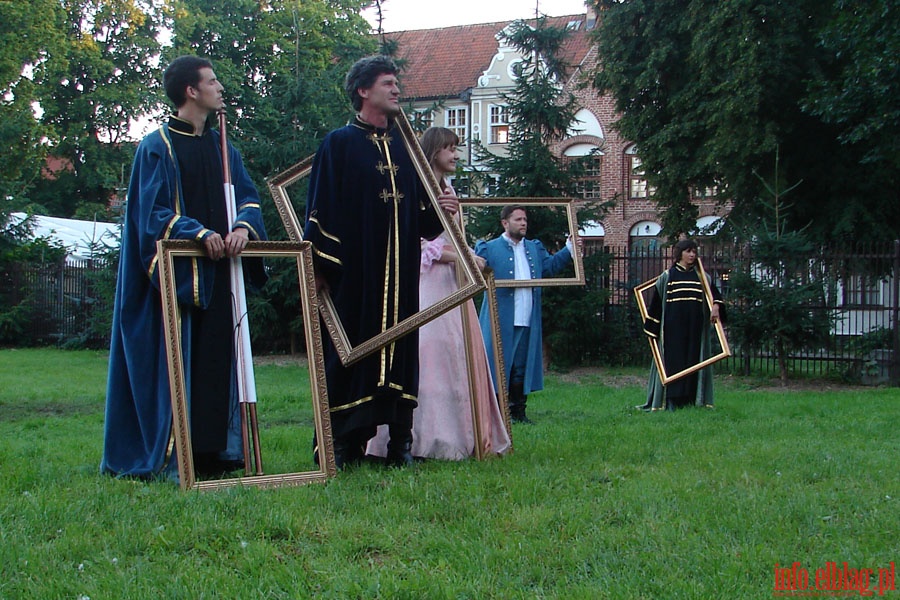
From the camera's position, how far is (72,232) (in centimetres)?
2681

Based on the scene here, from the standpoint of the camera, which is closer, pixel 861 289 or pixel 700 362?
pixel 700 362

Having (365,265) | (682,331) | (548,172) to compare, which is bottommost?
(682,331)

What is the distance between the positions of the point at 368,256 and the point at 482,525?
6.48 feet

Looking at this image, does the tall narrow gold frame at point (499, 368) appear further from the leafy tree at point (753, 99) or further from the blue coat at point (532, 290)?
the leafy tree at point (753, 99)

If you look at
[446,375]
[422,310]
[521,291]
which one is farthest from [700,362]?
[422,310]

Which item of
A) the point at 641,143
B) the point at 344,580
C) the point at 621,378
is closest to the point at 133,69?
the point at 641,143

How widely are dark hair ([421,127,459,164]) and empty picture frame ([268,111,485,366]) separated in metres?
0.41

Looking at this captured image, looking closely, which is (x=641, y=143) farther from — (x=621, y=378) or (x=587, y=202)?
(x=621, y=378)

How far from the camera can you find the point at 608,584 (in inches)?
133

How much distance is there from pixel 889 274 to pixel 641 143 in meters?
7.55

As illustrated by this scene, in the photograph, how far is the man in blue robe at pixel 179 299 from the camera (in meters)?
5.11

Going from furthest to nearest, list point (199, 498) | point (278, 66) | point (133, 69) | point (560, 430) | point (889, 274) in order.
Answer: point (133, 69) < point (278, 66) < point (889, 274) < point (560, 430) < point (199, 498)

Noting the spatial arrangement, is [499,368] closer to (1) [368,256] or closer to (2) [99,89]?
(1) [368,256]

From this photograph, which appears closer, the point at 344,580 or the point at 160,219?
the point at 344,580
